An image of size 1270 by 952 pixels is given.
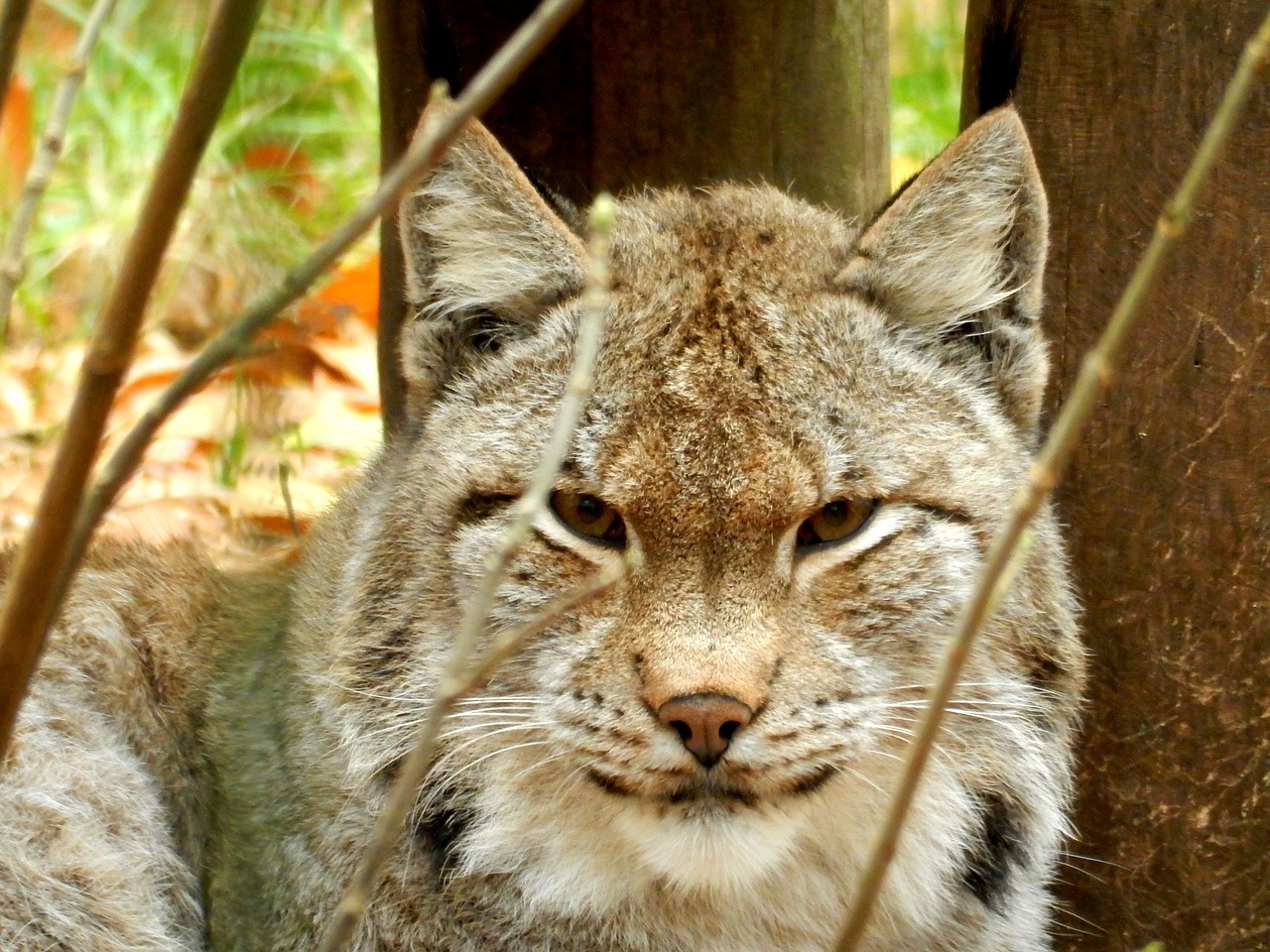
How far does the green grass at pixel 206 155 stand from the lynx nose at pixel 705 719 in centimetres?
369

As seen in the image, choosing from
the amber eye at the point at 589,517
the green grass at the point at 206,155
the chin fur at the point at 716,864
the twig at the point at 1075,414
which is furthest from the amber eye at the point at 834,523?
the green grass at the point at 206,155

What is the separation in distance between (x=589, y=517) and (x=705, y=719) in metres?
0.60

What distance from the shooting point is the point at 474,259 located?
12.2ft

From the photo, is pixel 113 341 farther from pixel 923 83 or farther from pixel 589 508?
pixel 923 83

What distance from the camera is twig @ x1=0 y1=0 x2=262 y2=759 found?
1.92 metres

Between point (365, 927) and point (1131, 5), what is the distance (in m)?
2.83

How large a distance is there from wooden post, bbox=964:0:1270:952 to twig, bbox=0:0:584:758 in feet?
7.22

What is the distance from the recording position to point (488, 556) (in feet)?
11.6

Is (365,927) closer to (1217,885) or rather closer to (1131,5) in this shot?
(1217,885)

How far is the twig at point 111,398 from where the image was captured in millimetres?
Answer: 1939

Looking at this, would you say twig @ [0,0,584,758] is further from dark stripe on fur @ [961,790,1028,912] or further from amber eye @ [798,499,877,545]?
dark stripe on fur @ [961,790,1028,912]

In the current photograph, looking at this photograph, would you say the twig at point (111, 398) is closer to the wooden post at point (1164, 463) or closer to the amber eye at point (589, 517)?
the amber eye at point (589, 517)

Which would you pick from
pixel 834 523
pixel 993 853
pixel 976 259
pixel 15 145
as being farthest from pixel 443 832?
pixel 15 145

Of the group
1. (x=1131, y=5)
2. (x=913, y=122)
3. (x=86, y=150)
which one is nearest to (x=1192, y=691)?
(x=1131, y=5)
